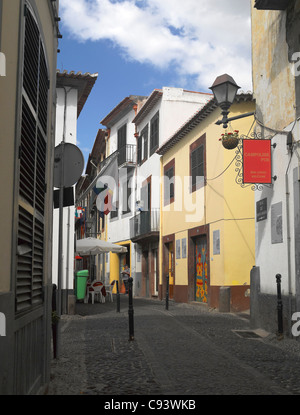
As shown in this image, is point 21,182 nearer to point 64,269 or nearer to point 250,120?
point 64,269

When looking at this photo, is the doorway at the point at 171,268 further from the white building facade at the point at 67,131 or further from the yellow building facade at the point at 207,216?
the white building facade at the point at 67,131

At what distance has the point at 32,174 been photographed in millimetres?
4434

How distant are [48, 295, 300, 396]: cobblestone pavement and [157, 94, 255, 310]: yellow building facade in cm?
452

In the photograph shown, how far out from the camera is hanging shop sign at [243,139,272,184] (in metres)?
10.4

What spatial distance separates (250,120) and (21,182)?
43.6 feet

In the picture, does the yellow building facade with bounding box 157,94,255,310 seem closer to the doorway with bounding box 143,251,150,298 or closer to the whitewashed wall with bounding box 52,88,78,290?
the doorway with bounding box 143,251,150,298

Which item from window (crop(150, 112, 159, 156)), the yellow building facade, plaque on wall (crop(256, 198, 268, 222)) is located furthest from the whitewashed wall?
window (crop(150, 112, 159, 156))

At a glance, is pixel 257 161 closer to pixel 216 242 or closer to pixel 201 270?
pixel 216 242

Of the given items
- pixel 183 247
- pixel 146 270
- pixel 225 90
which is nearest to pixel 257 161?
pixel 225 90

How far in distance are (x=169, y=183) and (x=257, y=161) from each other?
11.6 metres

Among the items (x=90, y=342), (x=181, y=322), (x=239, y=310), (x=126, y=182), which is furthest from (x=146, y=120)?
(x=90, y=342)

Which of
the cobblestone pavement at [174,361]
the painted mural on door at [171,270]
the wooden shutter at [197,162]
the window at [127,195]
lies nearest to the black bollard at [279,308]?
the cobblestone pavement at [174,361]

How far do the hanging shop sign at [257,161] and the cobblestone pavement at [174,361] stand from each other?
2.97 m
